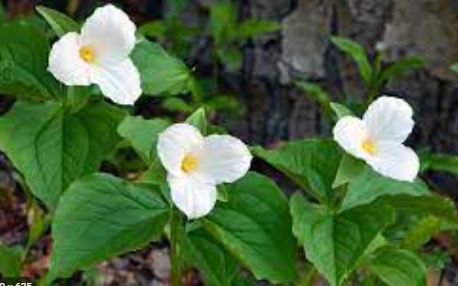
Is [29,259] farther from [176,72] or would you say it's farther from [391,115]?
[391,115]

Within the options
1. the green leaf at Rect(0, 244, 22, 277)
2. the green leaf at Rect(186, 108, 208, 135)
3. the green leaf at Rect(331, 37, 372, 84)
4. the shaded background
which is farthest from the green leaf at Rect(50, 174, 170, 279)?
the shaded background

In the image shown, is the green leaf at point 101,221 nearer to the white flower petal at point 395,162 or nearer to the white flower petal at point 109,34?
the white flower petal at point 109,34

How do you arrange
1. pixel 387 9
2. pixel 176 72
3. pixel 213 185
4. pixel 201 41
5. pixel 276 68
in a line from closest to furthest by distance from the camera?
pixel 213 185, pixel 176 72, pixel 387 9, pixel 276 68, pixel 201 41

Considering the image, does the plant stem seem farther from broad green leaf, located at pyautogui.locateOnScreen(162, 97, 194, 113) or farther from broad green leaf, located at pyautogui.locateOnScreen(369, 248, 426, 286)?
broad green leaf, located at pyautogui.locateOnScreen(162, 97, 194, 113)

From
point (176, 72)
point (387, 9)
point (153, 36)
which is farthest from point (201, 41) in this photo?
point (176, 72)

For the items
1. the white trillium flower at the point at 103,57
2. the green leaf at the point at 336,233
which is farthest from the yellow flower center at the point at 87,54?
the green leaf at the point at 336,233
